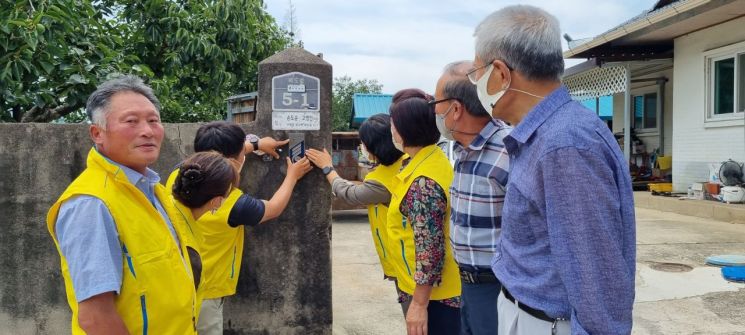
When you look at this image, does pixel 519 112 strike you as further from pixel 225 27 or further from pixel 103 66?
pixel 225 27

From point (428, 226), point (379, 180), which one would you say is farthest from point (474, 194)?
point (379, 180)


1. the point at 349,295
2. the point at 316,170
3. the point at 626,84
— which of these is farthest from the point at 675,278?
the point at 626,84

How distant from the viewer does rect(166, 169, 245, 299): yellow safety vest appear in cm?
277

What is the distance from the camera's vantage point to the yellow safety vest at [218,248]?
2766 millimetres

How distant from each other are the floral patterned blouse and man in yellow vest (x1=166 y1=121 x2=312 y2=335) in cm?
90

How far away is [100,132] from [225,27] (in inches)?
220

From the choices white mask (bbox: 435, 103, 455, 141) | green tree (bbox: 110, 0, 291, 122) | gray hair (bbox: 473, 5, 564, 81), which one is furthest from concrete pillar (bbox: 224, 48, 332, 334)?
green tree (bbox: 110, 0, 291, 122)

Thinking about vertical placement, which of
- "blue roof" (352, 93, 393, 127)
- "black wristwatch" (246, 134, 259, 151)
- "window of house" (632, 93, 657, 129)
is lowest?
"black wristwatch" (246, 134, 259, 151)

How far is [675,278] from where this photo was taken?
5590mm

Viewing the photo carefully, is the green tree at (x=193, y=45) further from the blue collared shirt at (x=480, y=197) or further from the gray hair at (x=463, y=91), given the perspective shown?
the blue collared shirt at (x=480, y=197)

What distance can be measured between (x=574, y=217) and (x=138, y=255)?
4.32ft

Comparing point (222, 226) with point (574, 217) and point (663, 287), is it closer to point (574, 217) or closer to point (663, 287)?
point (574, 217)

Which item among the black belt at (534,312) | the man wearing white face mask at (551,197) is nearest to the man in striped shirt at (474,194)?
the man wearing white face mask at (551,197)

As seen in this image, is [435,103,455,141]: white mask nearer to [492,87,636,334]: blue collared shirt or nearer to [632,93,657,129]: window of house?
[492,87,636,334]: blue collared shirt
